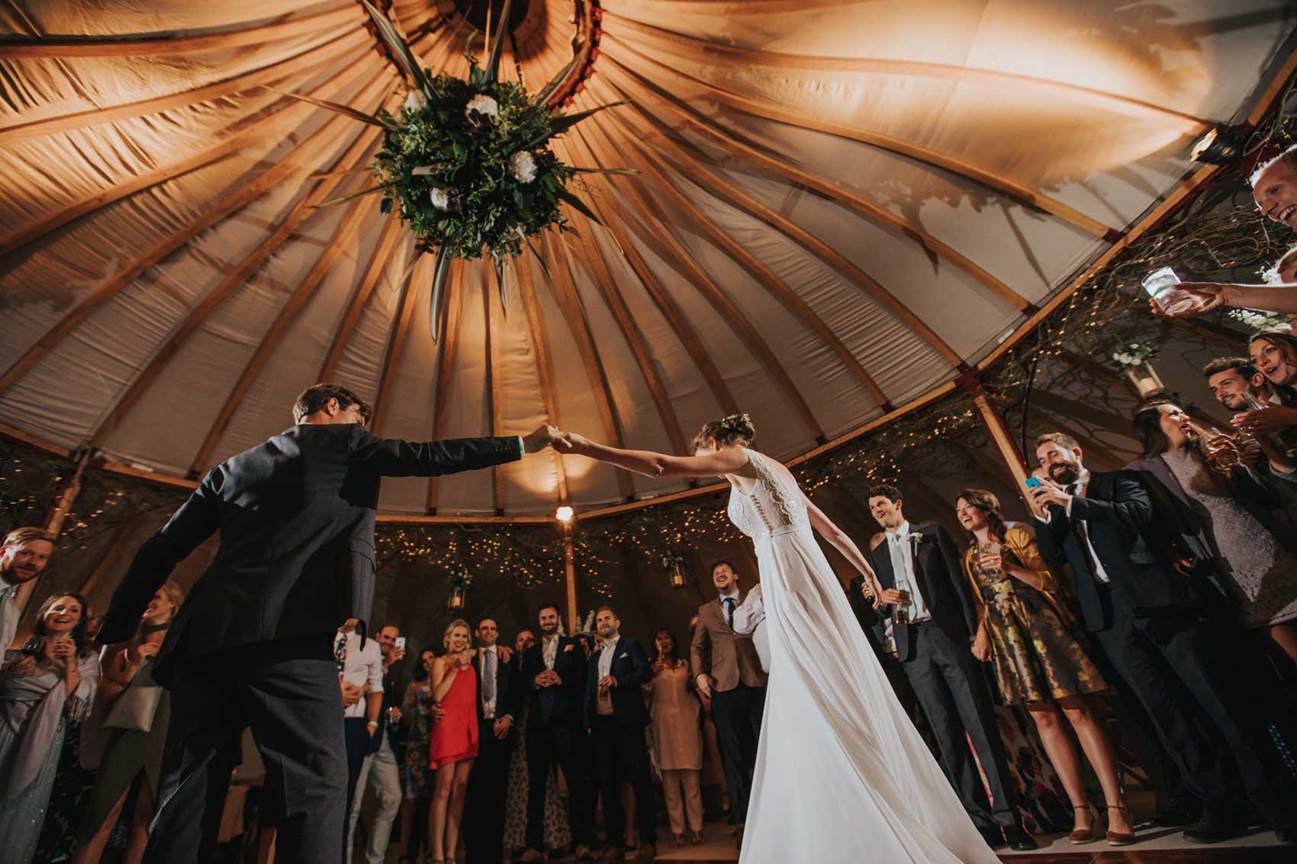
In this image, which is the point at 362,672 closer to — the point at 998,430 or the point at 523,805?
the point at 523,805

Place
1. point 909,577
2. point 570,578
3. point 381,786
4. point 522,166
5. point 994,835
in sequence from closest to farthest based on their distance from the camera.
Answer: point 994,835 < point 522,166 < point 909,577 < point 381,786 < point 570,578

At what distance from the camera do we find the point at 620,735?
4.80m

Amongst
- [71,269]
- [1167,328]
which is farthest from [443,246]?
[1167,328]

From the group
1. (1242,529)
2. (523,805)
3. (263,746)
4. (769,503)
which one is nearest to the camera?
(263,746)

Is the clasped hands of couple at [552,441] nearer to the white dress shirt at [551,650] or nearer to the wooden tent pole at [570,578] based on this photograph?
the white dress shirt at [551,650]

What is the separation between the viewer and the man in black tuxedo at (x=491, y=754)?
14.7 ft

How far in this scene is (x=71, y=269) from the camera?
514 centimetres

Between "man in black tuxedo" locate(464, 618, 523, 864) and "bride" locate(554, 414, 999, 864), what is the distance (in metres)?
3.33

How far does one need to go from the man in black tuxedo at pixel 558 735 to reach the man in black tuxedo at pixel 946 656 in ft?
8.95

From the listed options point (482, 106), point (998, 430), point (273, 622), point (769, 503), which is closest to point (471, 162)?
point (482, 106)

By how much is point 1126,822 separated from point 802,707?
7.34 ft

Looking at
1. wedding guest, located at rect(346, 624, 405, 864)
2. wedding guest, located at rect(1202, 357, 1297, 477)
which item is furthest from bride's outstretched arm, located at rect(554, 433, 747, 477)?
wedding guest, located at rect(346, 624, 405, 864)

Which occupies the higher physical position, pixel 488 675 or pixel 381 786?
pixel 488 675

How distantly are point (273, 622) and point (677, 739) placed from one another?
13.2 feet
